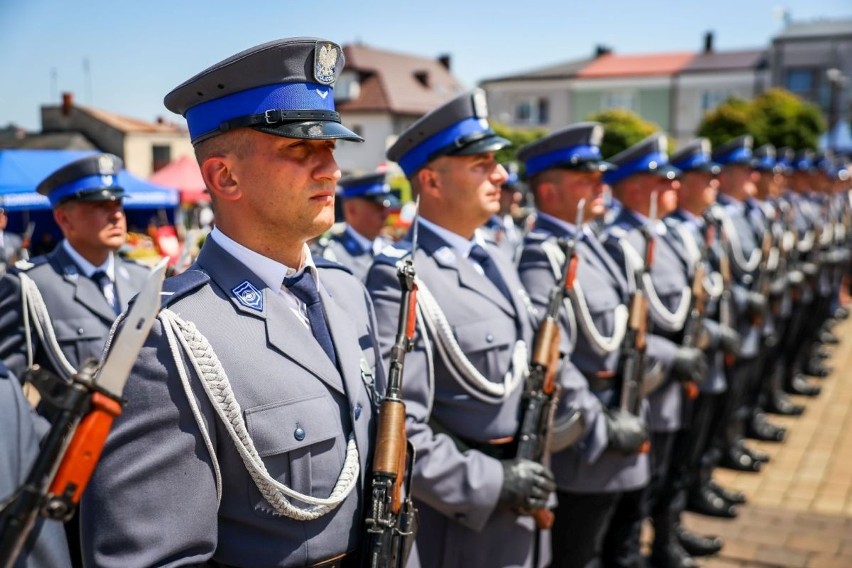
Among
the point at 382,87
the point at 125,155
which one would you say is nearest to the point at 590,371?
the point at 125,155

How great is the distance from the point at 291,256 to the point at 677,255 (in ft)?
11.9

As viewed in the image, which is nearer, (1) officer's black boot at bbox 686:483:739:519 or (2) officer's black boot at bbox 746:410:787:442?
(1) officer's black boot at bbox 686:483:739:519

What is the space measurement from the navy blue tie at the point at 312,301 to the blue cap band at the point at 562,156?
2.35 metres

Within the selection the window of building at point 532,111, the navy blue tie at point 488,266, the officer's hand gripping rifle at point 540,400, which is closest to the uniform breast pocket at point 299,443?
the officer's hand gripping rifle at point 540,400

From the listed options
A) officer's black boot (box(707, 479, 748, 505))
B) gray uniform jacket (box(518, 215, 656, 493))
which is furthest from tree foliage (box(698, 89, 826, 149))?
gray uniform jacket (box(518, 215, 656, 493))

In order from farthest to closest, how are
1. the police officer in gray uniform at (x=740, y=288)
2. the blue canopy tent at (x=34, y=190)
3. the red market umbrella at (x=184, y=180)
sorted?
1. the red market umbrella at (x=184, y=180)
2. the blue canopy tent at (x=34, y=190)
3. the police officer in gray uniform at (x=740, y=288)

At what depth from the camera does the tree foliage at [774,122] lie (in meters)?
27.8

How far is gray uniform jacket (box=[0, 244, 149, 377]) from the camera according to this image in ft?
12.2

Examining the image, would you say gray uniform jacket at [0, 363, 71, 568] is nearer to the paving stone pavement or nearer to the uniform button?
the uniform button

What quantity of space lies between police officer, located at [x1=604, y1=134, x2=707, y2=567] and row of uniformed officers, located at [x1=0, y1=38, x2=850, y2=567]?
14mm

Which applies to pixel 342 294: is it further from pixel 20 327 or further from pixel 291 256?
pixel 20 327

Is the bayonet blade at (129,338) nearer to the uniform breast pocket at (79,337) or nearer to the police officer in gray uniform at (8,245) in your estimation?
the uniform breast pocket at (79,337)

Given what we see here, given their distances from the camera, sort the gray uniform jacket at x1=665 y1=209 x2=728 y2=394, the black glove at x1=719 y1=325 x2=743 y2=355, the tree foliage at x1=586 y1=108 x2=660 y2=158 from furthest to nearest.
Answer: the tree foliage at x1=586 y1=108 x2=660 y2=158 < the black glove at x1=719 y1=325 x2=743 y2=355 < the gray uniform jacket at x1=665 y1=209 x2=728 y2=394

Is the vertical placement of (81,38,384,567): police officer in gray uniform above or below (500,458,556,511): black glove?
above
